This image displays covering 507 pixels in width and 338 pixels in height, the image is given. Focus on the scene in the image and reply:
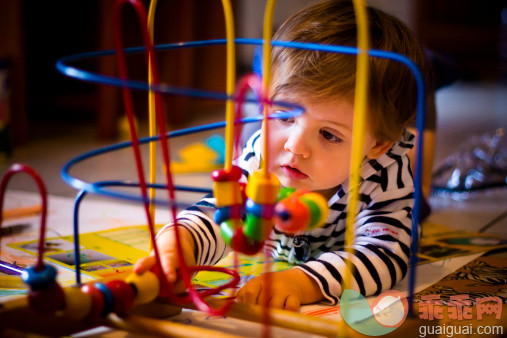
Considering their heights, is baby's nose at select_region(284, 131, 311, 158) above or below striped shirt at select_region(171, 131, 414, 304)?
above

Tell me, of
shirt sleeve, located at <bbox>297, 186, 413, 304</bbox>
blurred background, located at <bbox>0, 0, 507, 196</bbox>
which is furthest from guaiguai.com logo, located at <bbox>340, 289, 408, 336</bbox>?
blurred background, located at <bbox>0, 0, 507, 196</bbox>

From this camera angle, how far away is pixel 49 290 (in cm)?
43

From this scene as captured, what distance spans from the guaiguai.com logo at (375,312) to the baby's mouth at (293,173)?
0.40 ft

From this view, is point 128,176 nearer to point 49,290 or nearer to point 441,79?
point 441,79

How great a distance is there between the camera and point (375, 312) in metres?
0.57

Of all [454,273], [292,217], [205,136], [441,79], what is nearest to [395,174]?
[454,273]

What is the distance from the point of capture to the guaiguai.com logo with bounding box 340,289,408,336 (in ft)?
1.67

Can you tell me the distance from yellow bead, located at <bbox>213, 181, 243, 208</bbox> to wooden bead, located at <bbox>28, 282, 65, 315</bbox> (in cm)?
13

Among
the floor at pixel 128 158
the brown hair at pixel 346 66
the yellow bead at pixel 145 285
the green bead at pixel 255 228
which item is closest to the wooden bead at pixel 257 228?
the green bead at pixel 255 228

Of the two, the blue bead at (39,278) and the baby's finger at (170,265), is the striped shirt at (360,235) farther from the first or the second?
the blue bead at (39,278)

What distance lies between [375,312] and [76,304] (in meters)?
0.27

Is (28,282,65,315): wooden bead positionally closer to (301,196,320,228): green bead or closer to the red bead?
the red bead

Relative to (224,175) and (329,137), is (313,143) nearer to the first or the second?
(329,137)

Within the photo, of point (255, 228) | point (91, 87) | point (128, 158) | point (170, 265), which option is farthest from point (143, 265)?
point (91, 87)
